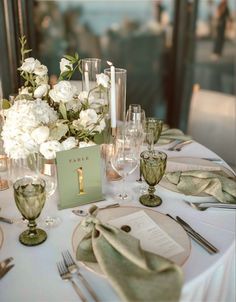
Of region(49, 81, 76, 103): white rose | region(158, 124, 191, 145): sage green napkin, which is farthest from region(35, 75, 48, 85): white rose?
region(158, 124, 191, 145): sage green napkin

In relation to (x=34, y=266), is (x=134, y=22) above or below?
above

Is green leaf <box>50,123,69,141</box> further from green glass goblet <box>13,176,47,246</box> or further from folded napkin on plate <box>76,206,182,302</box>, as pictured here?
folded napkin on plate <box>76,206,182,302</box>

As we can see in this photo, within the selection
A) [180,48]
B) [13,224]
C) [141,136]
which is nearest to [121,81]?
Answer: [141,136]

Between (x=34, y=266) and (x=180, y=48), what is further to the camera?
(x=180, y=48)

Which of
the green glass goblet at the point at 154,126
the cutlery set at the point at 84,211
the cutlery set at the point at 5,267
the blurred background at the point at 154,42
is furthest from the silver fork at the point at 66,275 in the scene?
the blurred background at the point at 154,42

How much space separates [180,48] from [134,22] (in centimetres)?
58

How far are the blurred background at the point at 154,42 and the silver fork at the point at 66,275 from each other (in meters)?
2.66

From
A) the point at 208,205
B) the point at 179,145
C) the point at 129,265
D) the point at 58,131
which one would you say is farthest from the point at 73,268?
the point at 179,145

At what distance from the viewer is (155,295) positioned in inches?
30.7

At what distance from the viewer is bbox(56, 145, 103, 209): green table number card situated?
1.13m

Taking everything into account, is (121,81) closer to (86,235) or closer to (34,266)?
(86,235)

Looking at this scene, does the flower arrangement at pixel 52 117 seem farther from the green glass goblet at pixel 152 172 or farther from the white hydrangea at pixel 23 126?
the green glass goblet at pixel 152 172

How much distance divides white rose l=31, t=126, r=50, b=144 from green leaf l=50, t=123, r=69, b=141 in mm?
43

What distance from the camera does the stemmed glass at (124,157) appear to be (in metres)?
1.21
